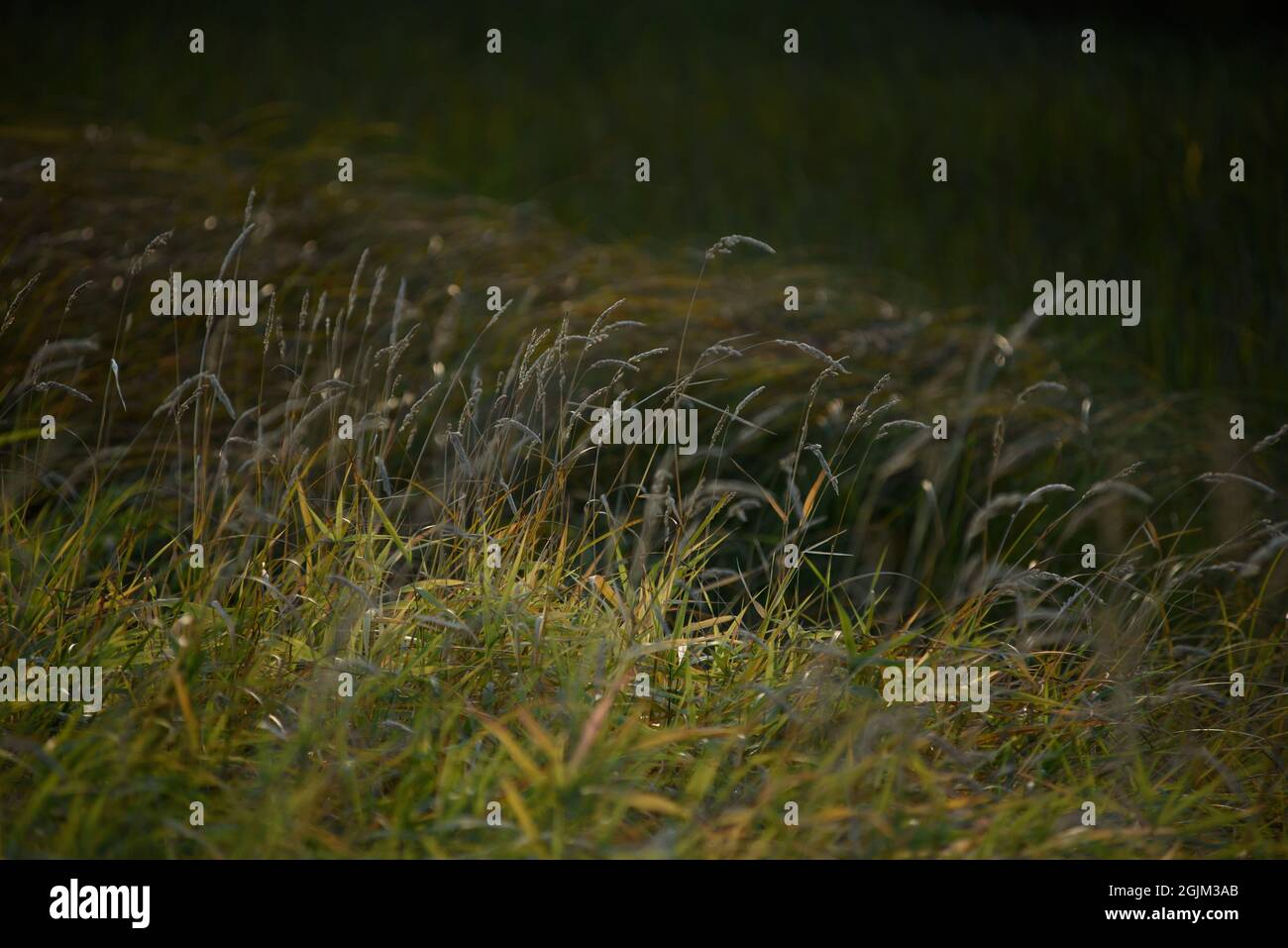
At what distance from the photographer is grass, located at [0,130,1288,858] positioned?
2189 millimetres

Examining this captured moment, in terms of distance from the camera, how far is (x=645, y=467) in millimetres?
4312

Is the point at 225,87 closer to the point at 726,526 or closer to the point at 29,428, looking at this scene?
the point at 29,428

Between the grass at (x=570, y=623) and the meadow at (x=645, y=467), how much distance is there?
0.02 m
